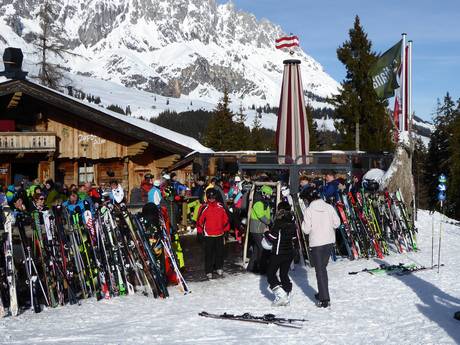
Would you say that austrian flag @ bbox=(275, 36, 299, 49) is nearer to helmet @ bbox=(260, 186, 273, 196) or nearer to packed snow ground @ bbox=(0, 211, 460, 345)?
helmet @ bbox=(260, 186, 273, 196)

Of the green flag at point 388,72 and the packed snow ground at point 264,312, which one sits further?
the green flag at point 388,72

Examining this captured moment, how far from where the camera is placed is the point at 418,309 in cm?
844

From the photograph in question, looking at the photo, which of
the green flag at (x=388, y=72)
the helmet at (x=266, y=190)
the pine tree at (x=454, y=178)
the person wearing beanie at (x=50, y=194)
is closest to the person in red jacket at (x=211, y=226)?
the helmet at (x=266, y=190)

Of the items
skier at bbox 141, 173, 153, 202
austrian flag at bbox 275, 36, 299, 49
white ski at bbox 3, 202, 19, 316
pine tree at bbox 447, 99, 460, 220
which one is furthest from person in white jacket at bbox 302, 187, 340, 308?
pine tree at bbox 447, 99, 460, 220

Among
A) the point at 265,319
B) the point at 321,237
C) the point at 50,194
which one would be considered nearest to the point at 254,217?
the point at 321,237

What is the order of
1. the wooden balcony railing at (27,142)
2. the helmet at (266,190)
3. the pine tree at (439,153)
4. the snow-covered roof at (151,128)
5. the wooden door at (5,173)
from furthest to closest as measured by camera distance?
the pine tree at (439,153), the snow-covered roof at (151,128), the wooden door at (5,173), the wooden balcony railing at (27,142), the helmet at (266,190)

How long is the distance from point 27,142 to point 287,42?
9063 mm

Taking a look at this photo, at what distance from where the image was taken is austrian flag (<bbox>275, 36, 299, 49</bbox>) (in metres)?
18.4

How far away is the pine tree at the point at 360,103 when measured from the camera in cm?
3509

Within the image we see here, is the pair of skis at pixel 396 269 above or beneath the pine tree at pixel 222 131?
beneath

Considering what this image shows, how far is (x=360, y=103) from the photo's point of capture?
3553cm

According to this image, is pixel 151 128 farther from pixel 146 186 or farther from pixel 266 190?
pixel 266 190

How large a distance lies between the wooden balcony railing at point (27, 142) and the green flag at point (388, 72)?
10.6 metres

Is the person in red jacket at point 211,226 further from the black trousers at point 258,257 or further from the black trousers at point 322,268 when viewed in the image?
the black trousers at point 322,268
